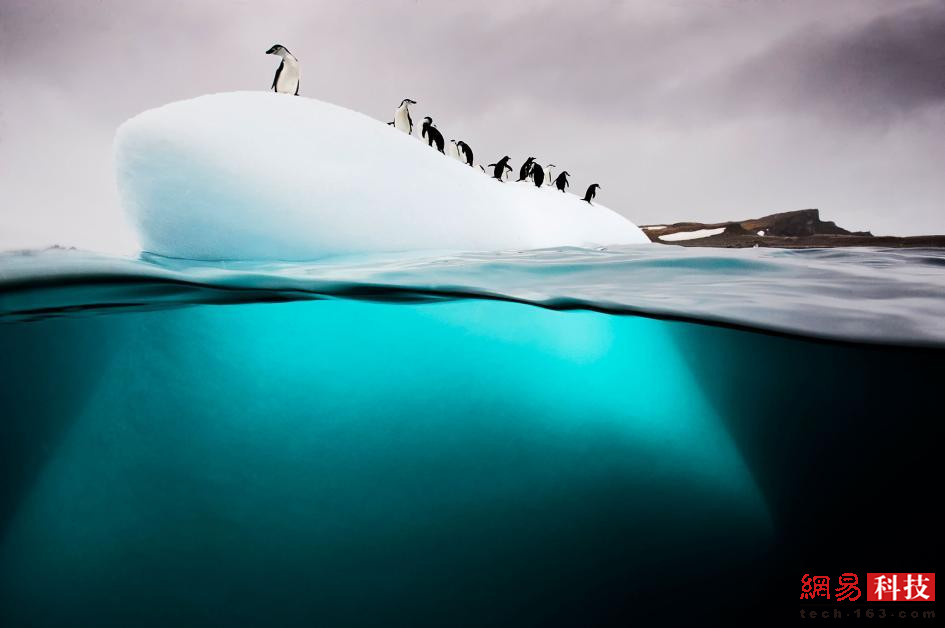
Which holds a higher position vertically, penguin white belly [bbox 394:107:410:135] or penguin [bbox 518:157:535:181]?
penguin white belly [bbox 394:107:410:135]

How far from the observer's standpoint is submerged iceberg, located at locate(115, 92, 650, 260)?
10.5 ft

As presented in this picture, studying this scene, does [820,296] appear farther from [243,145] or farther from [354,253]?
[243,145]

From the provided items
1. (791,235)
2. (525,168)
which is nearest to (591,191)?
(525,168)

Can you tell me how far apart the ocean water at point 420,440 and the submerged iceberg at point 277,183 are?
23 centimetres

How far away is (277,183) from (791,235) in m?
5.20

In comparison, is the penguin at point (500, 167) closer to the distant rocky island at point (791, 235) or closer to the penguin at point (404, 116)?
the penguin at point (404, 116)

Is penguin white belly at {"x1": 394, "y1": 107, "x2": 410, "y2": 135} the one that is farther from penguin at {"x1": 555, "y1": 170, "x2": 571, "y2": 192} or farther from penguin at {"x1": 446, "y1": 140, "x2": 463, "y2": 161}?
penguin at {"x1": 555, "y1": 170, "x2": 571, "y2": 192}

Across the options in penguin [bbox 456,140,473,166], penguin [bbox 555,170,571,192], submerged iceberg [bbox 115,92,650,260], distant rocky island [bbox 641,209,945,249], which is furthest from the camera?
penguin [bbox 555,170,571,192]

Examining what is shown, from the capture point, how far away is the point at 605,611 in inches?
114

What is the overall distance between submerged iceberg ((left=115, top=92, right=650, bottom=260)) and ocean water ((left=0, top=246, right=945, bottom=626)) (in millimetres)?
230

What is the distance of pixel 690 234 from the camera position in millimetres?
7145

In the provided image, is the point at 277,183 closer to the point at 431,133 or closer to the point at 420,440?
the point at 420,440

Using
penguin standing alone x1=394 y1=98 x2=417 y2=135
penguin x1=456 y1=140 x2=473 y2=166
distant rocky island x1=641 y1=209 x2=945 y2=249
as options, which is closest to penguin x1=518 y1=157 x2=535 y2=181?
penguin x1=456 y1=140 x2=473 y2=166

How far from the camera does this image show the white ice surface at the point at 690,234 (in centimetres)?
613
